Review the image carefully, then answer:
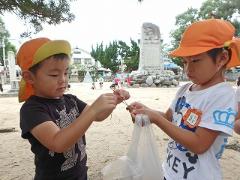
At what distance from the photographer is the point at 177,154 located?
1.67 m

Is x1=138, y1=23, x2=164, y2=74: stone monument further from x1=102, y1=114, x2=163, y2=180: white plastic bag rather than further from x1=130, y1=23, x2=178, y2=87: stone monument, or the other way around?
x1=102, y1=114, x2=163, y2=180: white plastic bag

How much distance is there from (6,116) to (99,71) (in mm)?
44002

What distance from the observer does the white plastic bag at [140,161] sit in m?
1.73

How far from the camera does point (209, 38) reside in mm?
1562

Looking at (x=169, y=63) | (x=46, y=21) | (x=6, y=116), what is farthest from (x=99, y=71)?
(x=46, y=21)

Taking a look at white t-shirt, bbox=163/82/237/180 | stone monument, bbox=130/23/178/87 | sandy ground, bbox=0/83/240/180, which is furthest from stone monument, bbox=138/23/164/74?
white t-shirt, bbox=163/82/237/180

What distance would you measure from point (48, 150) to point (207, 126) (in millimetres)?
824

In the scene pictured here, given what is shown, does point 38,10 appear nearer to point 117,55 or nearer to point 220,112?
point 220,112

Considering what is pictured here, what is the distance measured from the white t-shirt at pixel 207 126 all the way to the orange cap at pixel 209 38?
203 millimetres

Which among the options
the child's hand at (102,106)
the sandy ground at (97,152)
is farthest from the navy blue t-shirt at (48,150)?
the sandy ground at (97,152)

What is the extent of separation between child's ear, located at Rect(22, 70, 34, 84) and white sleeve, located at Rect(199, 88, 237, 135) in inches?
36.6

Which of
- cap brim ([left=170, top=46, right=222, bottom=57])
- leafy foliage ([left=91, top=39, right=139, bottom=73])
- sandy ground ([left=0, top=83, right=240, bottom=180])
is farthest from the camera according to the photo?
leafy foliage ([left=91, top=39, right=139, bottom=73])

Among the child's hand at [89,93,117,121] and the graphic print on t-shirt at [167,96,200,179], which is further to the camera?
the graphic print on t-shirt at [167,96,200,179]

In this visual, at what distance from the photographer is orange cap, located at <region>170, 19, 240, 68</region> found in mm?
1561
